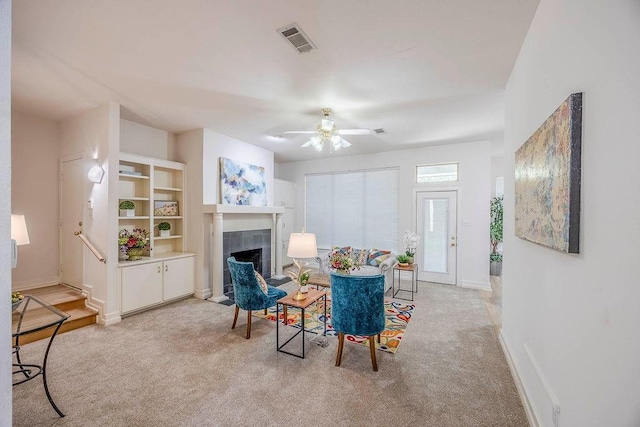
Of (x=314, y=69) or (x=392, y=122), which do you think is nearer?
(x=314, y=69)

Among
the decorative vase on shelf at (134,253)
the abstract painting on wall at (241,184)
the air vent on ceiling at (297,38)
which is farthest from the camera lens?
the abstract painting on wall at (241,184)

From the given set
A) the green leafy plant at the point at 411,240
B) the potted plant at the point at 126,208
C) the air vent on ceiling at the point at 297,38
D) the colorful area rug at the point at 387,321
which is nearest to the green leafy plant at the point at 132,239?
the potted plant at the point at 126,208

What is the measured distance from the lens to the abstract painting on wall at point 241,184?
4.89 metres

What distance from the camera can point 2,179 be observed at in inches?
35.7

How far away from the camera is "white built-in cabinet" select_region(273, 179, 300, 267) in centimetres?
671

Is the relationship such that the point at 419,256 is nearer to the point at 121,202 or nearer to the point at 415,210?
the point at 415,210

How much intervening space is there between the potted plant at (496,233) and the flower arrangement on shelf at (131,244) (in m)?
7.11

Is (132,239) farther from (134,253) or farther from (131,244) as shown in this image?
(134,253)

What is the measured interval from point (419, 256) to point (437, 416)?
4.12 m

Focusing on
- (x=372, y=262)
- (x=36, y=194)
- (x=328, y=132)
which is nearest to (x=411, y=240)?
(x=372, y=262)

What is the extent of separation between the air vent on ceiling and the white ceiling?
49 millimetres

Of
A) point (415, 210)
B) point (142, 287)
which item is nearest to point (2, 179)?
point (142, 287)

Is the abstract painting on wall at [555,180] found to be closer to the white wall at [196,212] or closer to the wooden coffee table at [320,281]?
the wooden coffee table at [320,281]

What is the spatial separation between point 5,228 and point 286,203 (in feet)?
20.2
